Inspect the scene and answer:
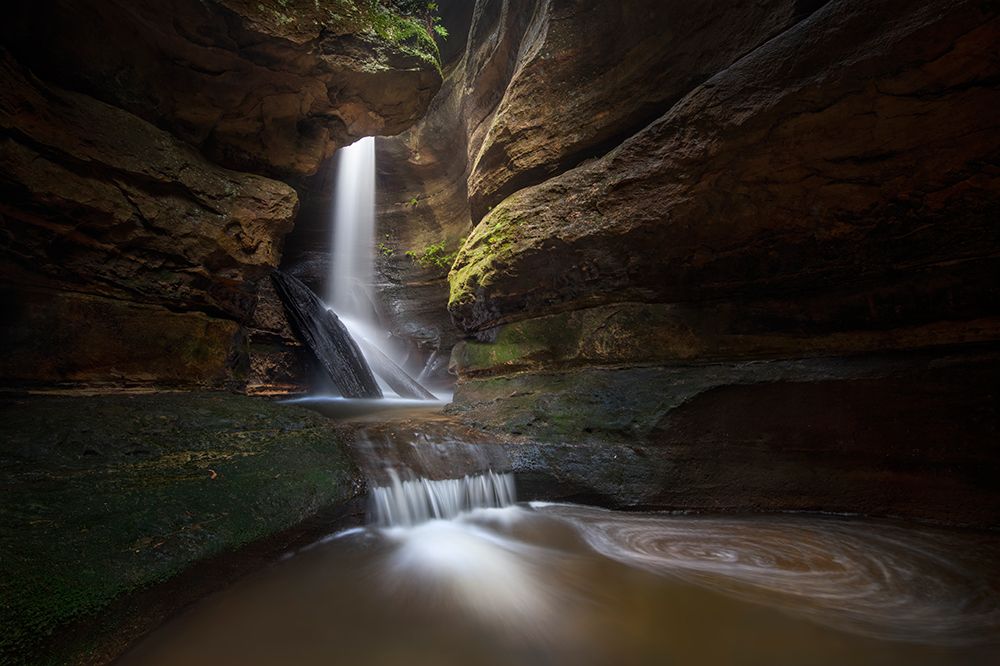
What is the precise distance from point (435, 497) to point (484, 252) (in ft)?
11.8

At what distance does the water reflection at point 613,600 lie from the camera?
155 centimetres

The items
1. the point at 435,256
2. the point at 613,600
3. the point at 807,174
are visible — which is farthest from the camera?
the point at 435,256

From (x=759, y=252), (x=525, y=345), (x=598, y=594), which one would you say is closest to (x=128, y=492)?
(x=598, y=594)

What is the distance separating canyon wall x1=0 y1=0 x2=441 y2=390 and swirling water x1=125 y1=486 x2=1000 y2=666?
3.01m

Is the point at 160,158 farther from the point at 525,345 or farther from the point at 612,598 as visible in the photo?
the point at 612,598

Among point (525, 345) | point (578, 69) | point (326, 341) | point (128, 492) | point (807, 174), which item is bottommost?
point (128, 492)

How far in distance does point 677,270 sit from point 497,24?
22.9ft

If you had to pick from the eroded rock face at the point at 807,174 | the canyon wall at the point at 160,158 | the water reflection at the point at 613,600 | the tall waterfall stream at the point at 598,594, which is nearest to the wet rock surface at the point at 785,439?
the tall waterfall stream at the point at 598,594

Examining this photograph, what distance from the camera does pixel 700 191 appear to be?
381 cm

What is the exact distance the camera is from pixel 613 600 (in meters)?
1.95

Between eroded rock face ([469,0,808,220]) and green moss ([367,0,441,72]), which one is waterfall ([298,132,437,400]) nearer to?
eroded rock face ([469,0,808,220])

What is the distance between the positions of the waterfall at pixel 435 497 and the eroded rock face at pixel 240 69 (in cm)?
444

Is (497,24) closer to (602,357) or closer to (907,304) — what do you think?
(602,357)

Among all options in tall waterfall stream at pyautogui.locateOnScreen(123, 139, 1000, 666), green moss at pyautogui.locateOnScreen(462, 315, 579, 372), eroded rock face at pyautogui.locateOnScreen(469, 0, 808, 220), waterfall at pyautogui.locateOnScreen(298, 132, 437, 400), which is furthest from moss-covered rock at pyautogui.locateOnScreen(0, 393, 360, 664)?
waterfall at pyautogui.locateOnScreen(298, 132, 437, 400)
